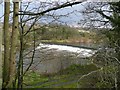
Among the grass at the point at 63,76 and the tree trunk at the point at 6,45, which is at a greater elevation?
the tree trunk at the point at 6,45

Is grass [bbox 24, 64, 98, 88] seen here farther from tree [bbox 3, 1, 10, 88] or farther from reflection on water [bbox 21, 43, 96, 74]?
tree [bbox 3, 1, 10, 88]

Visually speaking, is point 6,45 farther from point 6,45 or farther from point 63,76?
point 63,76

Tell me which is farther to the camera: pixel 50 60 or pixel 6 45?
pixel 50 60

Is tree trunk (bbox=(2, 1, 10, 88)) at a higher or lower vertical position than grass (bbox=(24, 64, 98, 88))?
higher

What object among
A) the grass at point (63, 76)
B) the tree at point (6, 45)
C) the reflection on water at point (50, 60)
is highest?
the tree at point (6, 45)

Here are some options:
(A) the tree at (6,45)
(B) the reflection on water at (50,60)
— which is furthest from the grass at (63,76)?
(A) the tree at (6,45)

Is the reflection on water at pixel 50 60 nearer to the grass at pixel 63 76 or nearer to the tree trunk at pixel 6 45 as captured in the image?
the grass at pixel 63 76

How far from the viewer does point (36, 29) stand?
202cm

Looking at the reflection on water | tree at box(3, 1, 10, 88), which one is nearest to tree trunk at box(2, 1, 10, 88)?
tree at box(3, 1, 10, 88)

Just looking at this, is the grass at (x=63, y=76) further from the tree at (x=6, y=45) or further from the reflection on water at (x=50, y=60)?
the tree at (x=6, y=45)

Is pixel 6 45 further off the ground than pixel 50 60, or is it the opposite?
pixel 6 45

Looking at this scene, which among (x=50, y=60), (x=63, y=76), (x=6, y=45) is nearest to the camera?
(x=6, y=45)

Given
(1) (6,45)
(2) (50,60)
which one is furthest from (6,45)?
(2) (50,60)

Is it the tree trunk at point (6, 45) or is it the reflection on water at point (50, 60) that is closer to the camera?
the tree trunk at point (6, 45)
